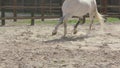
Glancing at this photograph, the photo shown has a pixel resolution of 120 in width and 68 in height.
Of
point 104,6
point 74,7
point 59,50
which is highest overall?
point 74,7

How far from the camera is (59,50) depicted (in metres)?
7.05

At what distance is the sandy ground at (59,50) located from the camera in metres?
5.83

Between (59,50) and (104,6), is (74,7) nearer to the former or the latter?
(59,50)

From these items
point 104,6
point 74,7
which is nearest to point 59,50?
point 74,7

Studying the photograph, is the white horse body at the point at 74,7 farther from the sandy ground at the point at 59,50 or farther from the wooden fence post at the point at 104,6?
the wooden fence post at the point at 104,6

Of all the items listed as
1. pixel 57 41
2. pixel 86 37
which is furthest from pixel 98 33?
pixel 57 41

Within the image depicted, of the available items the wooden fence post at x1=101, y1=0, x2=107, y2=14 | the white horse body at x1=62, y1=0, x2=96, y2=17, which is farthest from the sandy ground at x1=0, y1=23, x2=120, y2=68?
the wooden fence post at x1=101, y1=0, x2=107, y2=14

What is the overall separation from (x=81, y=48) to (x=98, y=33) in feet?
9.16

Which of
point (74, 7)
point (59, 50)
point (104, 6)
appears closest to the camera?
point (59, 50)

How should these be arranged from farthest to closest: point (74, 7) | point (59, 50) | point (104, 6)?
point (104, 6) → point (74, 7) → point (59, 50)

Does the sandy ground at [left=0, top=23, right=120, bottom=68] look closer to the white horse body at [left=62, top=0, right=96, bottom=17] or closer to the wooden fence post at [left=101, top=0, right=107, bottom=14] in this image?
the white horse body at [left=62, top=0, right=96, bottom=17]

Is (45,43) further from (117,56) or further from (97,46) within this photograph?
(117,56)

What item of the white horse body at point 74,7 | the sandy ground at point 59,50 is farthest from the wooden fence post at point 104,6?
the white horse body at point 74,7

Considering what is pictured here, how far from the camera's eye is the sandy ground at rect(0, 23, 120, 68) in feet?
19.1
